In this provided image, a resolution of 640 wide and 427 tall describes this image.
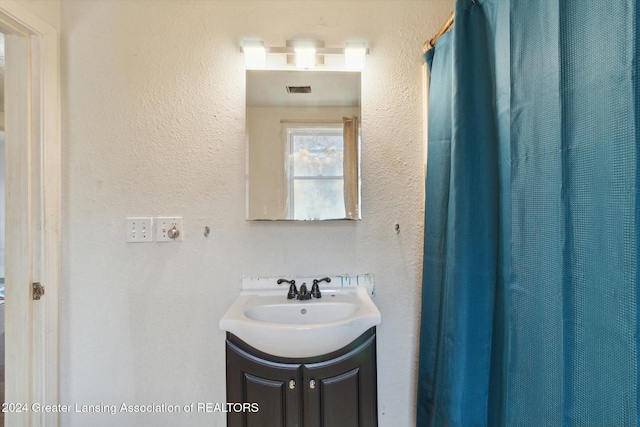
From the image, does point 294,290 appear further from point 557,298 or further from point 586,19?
point 586,19

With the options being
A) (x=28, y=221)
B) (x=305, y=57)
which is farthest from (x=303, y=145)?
(x=28, y=221)

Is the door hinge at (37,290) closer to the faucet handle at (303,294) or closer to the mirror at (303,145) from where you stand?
the mirror at (303,145)

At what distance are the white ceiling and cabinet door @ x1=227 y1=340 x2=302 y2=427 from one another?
1.03m

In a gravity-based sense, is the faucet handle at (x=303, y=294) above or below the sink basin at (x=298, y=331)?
above

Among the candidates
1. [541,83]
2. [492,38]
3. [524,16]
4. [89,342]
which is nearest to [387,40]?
[492,38]

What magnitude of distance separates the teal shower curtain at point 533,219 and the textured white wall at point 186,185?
210mm

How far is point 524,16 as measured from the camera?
732 millimetres

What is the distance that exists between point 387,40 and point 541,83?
2.49 ft

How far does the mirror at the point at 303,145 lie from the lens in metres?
1.20

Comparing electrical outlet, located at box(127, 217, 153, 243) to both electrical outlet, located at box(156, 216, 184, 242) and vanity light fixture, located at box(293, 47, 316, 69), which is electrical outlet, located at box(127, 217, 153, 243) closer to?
electrical outlet, located at box(156, 216, 184, 242)

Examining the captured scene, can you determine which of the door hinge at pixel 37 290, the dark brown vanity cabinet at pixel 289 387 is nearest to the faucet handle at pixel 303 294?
the dark brown vanity cabinet at pixel 289 387

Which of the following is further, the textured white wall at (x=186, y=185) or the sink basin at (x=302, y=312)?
the textured white wall at (x=186, y=185)

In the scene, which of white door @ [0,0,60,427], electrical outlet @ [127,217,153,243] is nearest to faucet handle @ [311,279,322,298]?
electrical outlet @ [127,217,153,243]

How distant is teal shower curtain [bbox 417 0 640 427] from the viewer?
1.77ft
